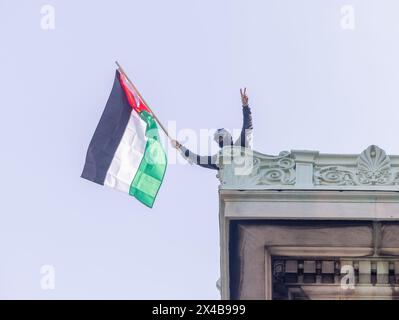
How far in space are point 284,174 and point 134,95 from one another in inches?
261

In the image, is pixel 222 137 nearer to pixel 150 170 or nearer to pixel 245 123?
pixel 245 123

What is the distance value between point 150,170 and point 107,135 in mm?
1200

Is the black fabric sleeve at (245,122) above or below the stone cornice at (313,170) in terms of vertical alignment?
above

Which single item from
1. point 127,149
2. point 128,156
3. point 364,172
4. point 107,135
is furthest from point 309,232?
point 107,135

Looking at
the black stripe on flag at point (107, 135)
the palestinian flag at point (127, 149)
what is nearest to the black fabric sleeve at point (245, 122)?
the palestinian flag at point (127, 149)

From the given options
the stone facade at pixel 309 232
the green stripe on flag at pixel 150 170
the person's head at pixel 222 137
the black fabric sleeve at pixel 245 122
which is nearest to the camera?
the stone facade at pixel 309 232

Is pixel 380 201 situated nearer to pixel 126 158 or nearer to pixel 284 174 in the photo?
pixel 284 174

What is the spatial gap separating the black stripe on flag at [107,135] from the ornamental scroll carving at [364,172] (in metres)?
5.83

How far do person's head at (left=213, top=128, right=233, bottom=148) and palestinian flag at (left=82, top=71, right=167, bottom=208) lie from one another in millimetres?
2800

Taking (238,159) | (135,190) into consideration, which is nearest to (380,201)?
(238,159)

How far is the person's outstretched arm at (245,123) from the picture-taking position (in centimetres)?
3138

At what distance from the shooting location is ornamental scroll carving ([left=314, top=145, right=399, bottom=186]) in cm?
3064

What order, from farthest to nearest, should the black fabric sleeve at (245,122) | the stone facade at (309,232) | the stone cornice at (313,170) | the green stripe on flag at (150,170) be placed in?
the green stripe on flag at (150,170)
the black fabric sleeve at (245,122)
the stone cornice at (313,170)
the stone facade at (309,232)

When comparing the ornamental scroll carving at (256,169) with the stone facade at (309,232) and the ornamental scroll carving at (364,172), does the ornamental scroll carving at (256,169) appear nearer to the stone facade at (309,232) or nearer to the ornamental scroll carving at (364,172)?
the stone facade at (309,232)
